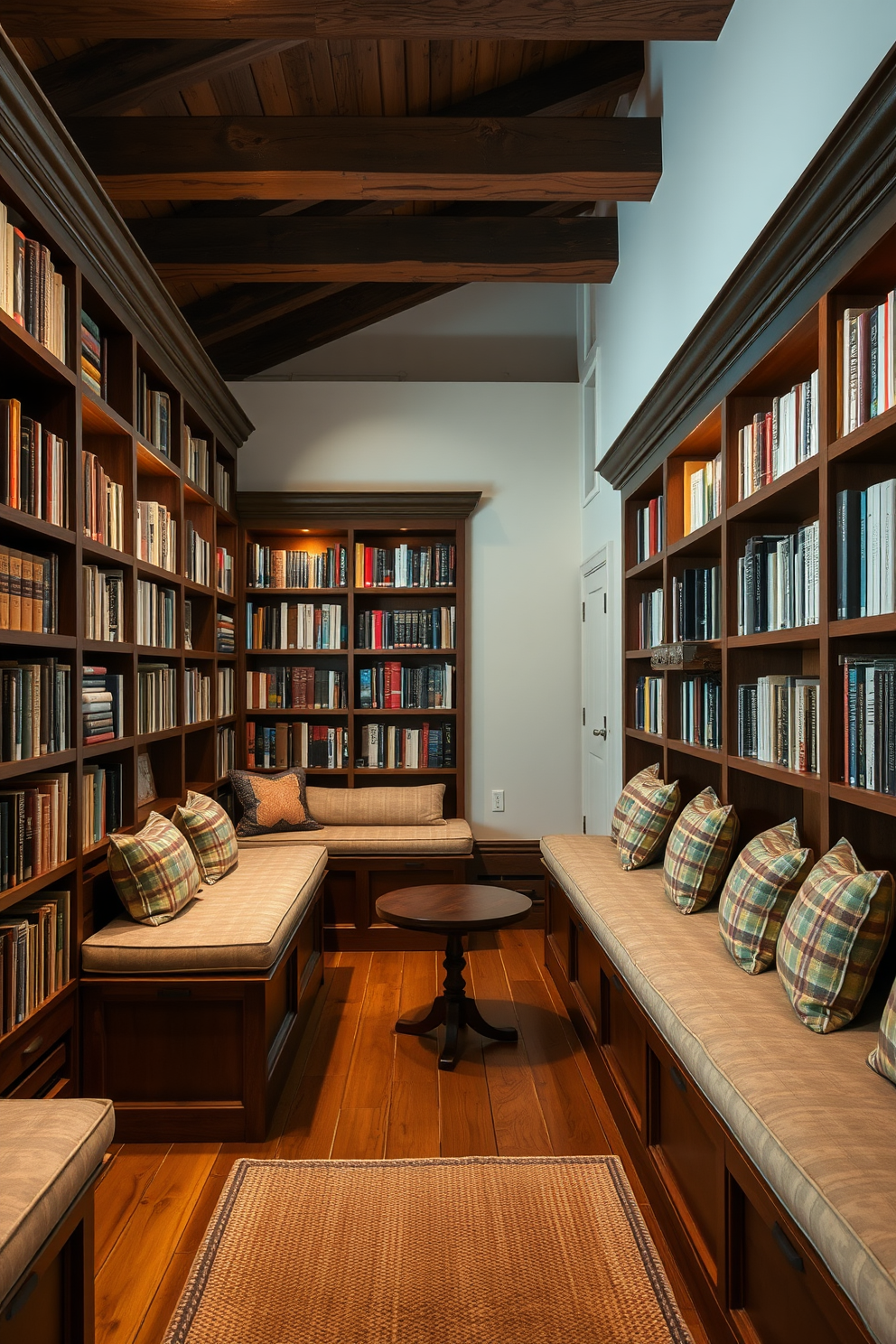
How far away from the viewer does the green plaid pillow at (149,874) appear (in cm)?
281

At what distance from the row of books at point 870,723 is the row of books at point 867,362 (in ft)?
1.71

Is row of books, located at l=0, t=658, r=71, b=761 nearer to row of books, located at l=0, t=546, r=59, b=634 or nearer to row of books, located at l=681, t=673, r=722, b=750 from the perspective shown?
row of books, located at l=0, t=546, r=59, b=634

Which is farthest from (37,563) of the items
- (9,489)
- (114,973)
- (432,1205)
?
(432,1205)

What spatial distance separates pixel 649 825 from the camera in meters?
3.42

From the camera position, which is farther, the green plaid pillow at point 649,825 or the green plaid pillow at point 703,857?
the green plaid pillow at point 649,825

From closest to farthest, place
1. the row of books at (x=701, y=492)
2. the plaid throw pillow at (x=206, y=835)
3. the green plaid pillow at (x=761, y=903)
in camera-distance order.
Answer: the green plaid pillow at (x=761, y=903), the row of books at (x=701, y=492), the plaid throw pillow at (x=206, y=835)

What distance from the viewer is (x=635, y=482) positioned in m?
4.08

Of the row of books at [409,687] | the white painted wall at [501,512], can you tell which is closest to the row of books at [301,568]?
the white painted wall at [501,512]

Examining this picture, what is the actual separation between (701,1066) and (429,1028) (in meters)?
1.87

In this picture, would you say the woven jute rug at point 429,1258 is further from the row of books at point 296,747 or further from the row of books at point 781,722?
the row of books at point 296,747

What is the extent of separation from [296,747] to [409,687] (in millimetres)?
745

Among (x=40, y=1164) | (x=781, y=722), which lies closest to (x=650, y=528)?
(x=781, y=722)

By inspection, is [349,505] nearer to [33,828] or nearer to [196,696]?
[196,696]

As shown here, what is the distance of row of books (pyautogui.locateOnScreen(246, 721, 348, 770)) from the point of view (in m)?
5.29
